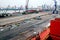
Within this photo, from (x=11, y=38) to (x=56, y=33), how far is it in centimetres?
882

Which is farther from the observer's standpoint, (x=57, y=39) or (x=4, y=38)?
(x=4, y=38)

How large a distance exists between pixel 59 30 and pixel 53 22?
561 mm

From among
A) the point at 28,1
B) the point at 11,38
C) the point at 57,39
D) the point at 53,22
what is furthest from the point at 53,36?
the point at 28,1

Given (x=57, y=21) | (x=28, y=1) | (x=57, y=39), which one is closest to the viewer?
(x=57, y=21)

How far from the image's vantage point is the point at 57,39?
7312 mm

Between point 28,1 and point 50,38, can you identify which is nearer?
point 50,38

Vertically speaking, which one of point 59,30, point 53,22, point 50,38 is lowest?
point 50,38

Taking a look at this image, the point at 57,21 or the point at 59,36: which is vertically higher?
the point at 57,21

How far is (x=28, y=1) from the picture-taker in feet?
263

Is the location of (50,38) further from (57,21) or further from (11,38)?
(11,38)

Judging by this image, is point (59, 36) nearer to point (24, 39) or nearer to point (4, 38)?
point (24, 39)

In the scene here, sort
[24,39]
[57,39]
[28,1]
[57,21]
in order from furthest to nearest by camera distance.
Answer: [28,1] < [24,39] < [57,39] < [57,21]

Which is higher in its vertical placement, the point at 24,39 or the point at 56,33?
the point at 56,33

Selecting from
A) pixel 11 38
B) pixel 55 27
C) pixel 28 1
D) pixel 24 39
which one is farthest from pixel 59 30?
pixel 28 1
